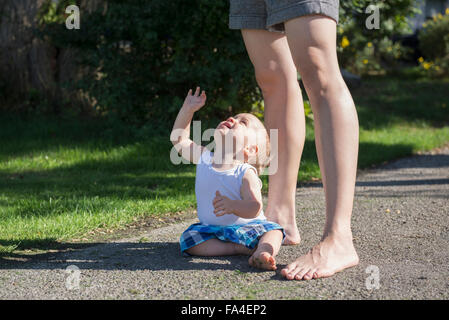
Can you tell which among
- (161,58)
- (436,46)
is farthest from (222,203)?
(436,46)

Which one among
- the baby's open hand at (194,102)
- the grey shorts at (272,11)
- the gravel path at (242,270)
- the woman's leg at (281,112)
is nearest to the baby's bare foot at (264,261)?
the gravel path at (242,270)

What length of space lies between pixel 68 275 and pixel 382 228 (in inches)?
69.2

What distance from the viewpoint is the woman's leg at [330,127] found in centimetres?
262

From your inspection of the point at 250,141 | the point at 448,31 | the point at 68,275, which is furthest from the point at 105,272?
the point at 448,31

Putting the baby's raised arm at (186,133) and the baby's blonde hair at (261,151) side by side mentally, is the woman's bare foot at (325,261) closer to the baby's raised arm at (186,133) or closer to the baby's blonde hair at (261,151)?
the baby's blonde hair at (261,151)

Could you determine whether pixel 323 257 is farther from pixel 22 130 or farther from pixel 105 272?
pixel 22 130

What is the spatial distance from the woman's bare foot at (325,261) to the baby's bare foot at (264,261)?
3.9 inches

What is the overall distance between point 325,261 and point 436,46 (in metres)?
11.6

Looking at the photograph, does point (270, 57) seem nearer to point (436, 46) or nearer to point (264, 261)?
point (264, 261)

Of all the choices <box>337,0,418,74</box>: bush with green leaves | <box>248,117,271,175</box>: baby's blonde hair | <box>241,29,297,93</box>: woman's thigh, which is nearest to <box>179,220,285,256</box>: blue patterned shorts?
<box>248,117,271,175</box>: baby's blonde hair

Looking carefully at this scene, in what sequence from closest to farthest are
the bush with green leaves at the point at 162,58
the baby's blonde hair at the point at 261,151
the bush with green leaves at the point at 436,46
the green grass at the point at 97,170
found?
the baby's blonde hair at the point at 261,151, the green grass at the point at 97,170, the bush with green leaves at the point at 162,58, the bush with green leaves at the point at 436,46

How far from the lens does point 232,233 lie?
2932 mm

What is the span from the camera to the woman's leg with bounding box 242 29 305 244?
10.0 feet

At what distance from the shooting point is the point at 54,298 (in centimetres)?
236
